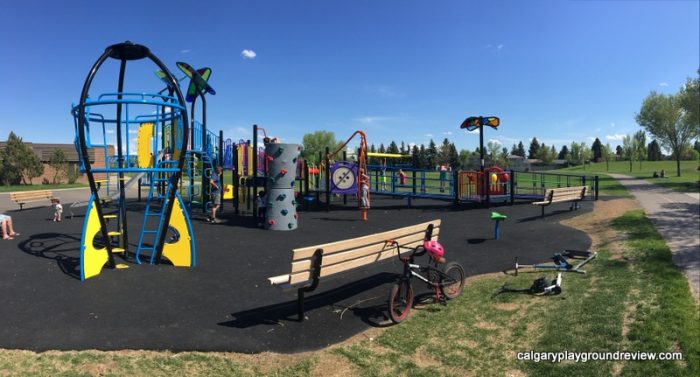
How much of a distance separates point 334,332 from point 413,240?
2037 mm

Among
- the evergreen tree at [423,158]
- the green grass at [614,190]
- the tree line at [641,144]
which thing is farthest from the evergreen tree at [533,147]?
the green grass at [614,190]

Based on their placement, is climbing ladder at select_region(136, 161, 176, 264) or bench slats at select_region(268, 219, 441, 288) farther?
climbing ladder at select_region(136, 161, 176, 264)

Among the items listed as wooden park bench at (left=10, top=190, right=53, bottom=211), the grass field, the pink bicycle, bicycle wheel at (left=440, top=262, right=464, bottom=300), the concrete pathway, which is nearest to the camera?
the grass field

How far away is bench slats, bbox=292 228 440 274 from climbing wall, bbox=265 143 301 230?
6.23m

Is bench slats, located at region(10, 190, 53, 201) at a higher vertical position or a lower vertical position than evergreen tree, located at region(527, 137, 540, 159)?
lower

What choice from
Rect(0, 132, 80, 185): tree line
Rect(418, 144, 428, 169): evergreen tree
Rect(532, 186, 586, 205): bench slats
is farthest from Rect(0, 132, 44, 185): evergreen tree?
Rect(418, 144, 428, 169): evergreen tree

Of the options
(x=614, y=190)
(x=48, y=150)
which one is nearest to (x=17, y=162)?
(x=48, y=150)

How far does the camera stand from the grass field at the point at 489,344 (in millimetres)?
3732

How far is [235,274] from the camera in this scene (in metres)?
6.88

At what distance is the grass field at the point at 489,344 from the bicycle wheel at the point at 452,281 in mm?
138

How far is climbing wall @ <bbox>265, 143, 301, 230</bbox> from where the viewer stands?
11672 mm

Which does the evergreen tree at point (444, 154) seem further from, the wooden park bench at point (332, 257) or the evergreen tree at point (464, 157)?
the wooden park bench at point (332, 257)

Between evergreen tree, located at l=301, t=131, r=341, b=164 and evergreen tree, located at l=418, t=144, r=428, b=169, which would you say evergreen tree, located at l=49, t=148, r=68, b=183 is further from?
evergreen tree, located at l=418, t=144, r=428, b=169

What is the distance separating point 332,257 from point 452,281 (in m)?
1.84
